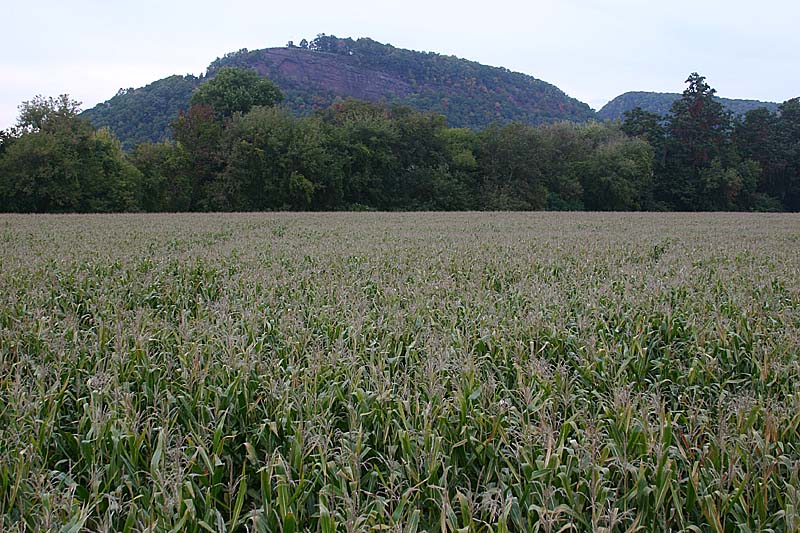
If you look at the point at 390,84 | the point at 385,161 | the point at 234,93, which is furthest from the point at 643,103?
the point at 234,93

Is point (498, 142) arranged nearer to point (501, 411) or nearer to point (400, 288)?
point (400, 288)

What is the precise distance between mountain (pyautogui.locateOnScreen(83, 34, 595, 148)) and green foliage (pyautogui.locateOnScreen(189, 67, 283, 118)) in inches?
603

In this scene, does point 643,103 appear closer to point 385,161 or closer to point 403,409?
point 385,161

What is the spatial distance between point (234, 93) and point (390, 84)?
5787cm

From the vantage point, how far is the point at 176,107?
2899 inches

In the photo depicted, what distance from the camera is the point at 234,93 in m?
59.9

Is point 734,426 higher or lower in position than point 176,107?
lower

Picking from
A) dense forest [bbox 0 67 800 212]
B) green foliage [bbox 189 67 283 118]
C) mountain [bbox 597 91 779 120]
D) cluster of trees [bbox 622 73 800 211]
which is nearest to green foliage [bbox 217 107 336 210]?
dense forest [bbox 0 67 800 212]

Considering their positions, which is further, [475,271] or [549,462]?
[475,271]

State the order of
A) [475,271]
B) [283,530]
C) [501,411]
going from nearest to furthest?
[283,530] < [501,411] < [475,271]

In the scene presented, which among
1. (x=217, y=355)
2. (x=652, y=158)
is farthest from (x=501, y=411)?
(x=652, y=158)

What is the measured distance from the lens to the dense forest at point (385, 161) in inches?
1742

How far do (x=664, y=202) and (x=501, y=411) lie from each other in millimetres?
66119

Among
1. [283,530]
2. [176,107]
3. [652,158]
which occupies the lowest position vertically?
[283,530]
